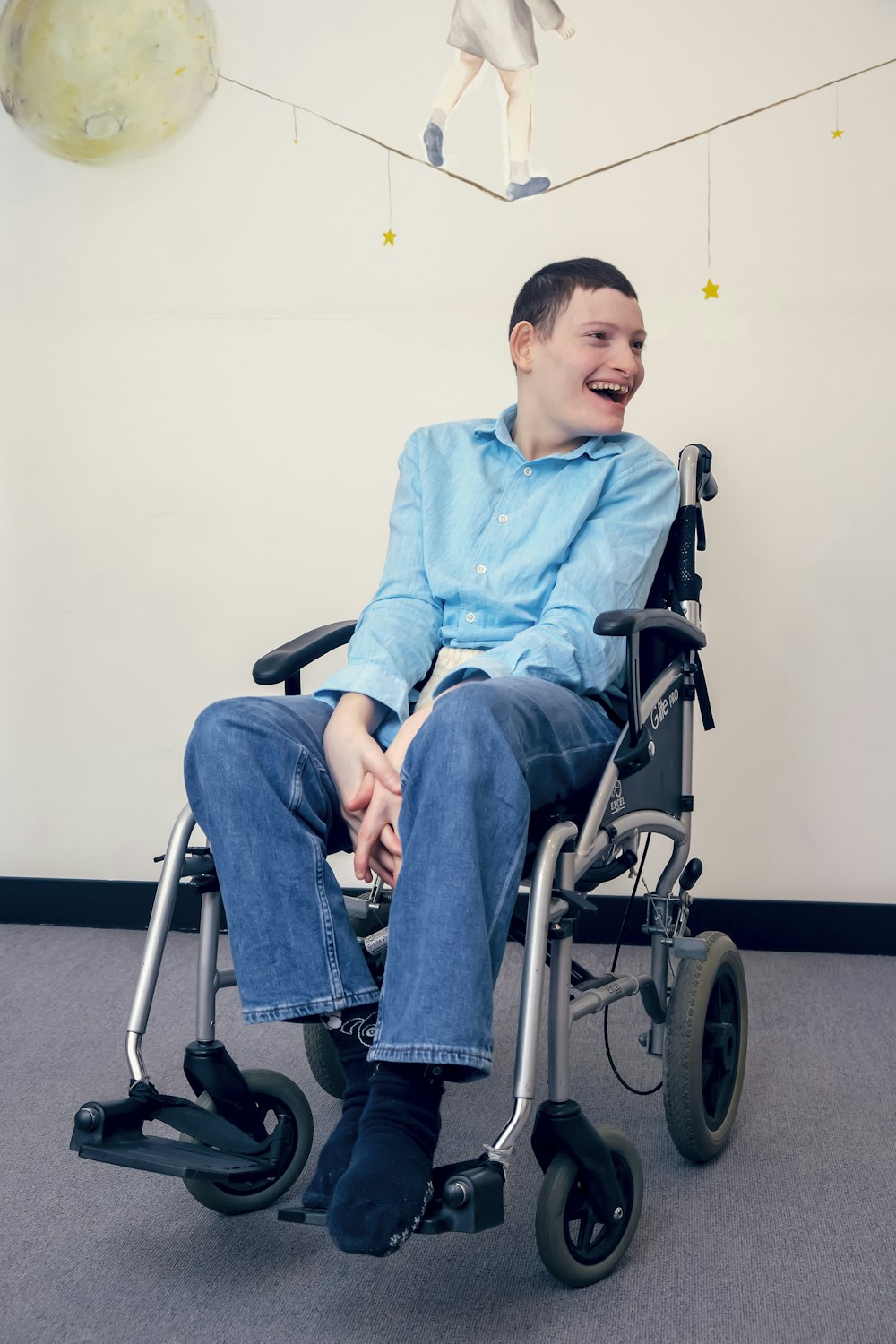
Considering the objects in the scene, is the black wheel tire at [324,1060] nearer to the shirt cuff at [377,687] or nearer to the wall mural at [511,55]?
the shirt cuff at [377,687]

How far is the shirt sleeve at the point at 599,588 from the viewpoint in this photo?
1.38 meters

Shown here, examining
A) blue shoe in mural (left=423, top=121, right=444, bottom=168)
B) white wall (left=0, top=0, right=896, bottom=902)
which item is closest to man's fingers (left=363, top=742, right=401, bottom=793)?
white wall (left=0, top=0, right=896, bottom=902)

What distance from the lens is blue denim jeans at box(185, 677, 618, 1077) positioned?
1.06 m

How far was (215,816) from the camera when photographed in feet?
3.96

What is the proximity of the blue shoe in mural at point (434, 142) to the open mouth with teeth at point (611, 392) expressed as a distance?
1067 millimetres

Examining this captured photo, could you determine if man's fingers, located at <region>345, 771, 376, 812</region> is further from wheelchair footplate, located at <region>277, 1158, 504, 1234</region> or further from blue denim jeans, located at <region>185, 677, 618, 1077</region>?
wheelchair footplate, located at <region>277, 1158, 504, 1234</region>

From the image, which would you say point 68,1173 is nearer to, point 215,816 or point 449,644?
point 215,816

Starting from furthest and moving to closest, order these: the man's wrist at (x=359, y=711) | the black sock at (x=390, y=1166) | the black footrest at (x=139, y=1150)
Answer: the man's wrist at (x=359, y=711)
the black footrest at (x=139, y=1150)
the black sock at (x=390, y=1166)

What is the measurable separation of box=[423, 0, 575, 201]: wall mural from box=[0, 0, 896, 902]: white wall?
0.10 ft

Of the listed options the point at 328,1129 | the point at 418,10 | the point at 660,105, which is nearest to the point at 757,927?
the point at 328,1129

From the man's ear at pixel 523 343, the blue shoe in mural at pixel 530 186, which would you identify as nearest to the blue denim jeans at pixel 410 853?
the man's ear at pixel 523 343

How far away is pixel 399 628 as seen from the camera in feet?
5.00

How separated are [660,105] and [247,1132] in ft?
6.55

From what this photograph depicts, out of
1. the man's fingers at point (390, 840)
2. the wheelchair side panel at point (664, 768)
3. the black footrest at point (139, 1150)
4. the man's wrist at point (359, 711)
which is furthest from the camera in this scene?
the wheelchair side panel at point (664, 768)
